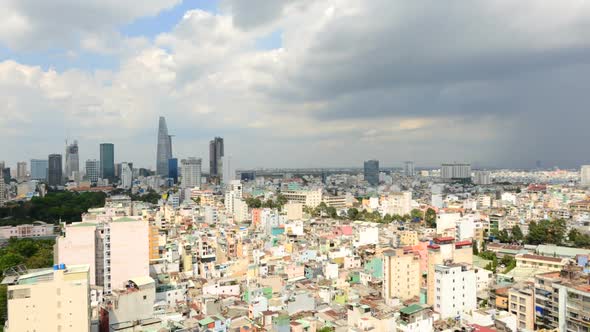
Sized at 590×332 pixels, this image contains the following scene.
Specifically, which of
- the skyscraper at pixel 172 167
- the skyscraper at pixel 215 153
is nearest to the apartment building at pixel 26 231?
the skyscraper at pixel 172 167

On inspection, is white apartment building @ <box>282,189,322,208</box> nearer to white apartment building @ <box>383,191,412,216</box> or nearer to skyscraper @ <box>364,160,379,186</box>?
white apartment building @ <box>383,191,412,216</box>

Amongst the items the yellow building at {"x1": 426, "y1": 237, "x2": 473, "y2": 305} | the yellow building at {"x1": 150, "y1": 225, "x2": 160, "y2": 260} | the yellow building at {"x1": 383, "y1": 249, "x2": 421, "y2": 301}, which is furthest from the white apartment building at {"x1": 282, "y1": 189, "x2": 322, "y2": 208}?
the yellow building at {"x1": 383, "y1": 249, "x2": 421, "y2": 301}

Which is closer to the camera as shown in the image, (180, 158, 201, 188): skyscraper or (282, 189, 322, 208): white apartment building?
(282, 189, 322, 208): white apartment building

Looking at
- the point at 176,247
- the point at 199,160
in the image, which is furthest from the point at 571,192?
the point at 199,160

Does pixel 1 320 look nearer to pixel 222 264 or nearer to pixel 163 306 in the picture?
pixel 163 306

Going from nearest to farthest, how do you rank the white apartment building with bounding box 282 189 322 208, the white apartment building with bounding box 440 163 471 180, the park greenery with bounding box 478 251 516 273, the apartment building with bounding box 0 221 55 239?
the park greenery with bounding box 478 251 516 273, the apartment building with bounding box 0 221 55 239, the white apartment building with bounding box 282 189 322 208, the white apartment building with bounding box 440 163 471 180

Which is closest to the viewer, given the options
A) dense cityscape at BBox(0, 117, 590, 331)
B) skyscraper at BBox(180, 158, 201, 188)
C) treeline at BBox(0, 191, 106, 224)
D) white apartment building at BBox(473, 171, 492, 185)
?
dense cityscape at BBox(0, 117, 590, 331)
